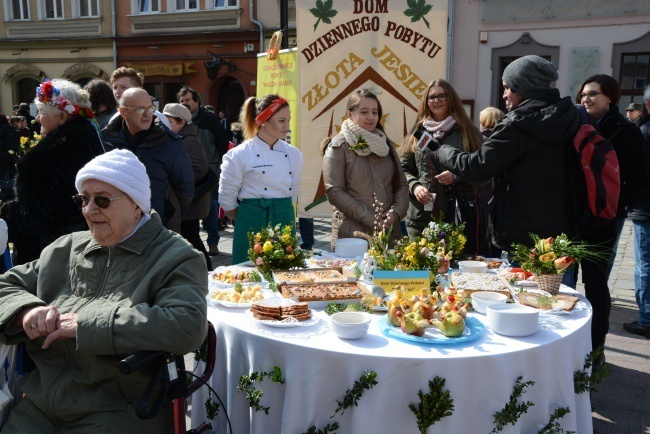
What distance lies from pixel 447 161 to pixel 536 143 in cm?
54

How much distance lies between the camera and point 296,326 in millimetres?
2279

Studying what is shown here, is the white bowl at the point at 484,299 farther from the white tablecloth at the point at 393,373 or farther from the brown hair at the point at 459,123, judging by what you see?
the brown hair at the point at 459,123

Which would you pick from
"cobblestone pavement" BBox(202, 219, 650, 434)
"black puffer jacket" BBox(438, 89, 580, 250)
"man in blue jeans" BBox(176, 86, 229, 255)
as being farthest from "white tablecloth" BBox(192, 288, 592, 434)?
"man in blue jeans" BBox(176, 86, 229, 255)

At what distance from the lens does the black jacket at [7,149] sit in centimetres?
915

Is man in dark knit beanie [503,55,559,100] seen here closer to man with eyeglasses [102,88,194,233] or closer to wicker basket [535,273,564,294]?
wicker basket [535,273,564,294]

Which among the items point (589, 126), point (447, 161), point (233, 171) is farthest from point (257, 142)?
point (589, 126)

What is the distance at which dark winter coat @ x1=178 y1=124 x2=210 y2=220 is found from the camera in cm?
541

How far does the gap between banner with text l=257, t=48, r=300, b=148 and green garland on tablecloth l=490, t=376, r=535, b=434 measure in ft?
15.0

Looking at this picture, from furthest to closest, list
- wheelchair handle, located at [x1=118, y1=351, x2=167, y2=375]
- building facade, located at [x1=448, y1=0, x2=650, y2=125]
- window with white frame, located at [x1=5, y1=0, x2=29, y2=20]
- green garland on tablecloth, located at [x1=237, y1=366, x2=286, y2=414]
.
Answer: window with white frame, located at [x1=5, y1=0, x2=29, y2=20] → building facade, located at [x1=448, y1=0, x2=650, y2=125] → green garland on tablecloth, located at [x1=237, y1=366, x2=286, y2=414] → wheelchair handle, located at [x1=118, y1=351, x2=167, y2=375]

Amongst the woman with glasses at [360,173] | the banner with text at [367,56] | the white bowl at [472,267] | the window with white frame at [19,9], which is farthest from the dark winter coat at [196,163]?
the window with white frame at [19,9]

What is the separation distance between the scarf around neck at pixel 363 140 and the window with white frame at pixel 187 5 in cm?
1655

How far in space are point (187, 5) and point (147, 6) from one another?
167 cm

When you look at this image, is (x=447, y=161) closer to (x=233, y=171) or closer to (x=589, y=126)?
(x=589, y=126)

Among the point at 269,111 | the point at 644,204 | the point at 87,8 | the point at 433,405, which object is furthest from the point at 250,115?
the point at 87,8
